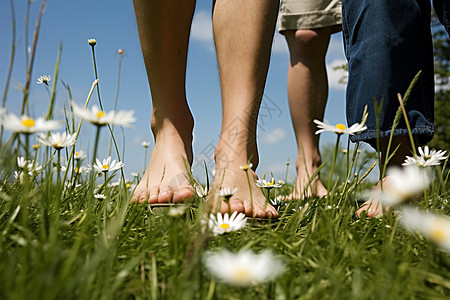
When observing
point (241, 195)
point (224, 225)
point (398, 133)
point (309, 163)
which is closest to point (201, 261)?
point (224, 225)

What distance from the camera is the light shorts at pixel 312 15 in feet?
7.25

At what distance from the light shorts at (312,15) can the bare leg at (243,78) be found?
0.99m

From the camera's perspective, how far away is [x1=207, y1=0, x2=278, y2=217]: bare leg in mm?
1282

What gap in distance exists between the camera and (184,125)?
157 cm

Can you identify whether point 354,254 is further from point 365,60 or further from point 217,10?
point 217,10

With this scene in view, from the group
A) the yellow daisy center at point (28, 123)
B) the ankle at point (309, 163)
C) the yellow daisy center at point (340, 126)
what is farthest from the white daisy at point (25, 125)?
A: the ankle at point (309, 163)

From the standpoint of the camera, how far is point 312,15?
2219 millimetres

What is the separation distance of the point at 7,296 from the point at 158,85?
114 centimetres

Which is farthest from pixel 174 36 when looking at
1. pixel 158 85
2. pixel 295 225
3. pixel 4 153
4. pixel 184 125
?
pixel 295 225

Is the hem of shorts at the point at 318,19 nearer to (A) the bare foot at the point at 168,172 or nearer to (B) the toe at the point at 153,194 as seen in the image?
(A) the bare foot at the point at 168,172

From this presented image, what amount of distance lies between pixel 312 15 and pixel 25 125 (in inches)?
72.4

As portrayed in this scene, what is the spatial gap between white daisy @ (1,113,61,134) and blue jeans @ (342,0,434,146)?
977 millimetres

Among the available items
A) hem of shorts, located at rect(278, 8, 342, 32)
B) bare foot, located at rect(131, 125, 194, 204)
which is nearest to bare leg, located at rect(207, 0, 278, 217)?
bare foot, located at rect(131, 125, 194, 204)

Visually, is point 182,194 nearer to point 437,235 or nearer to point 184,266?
point 184,266
